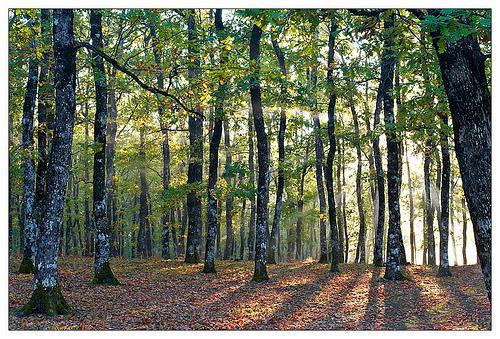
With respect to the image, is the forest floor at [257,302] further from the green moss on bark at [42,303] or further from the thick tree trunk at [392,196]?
the thick tree trunk at [392,196]

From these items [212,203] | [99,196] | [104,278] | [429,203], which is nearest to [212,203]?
[212,203]

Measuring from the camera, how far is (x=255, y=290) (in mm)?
14766

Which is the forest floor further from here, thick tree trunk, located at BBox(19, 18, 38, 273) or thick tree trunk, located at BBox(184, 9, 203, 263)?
thick tree trunk, located at BBox(184, 9, 203, 263)

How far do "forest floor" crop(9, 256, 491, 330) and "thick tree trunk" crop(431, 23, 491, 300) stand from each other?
4918 mm

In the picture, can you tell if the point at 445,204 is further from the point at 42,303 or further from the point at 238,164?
the point at 42,303

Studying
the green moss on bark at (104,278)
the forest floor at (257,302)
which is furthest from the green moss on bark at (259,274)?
the green moss on bark at (104,278)

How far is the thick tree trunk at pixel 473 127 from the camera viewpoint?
19.3 ft

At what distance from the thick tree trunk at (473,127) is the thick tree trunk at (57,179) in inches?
287

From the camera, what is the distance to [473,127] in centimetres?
591

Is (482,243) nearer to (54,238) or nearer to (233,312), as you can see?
(233,312)

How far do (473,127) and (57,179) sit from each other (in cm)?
771
